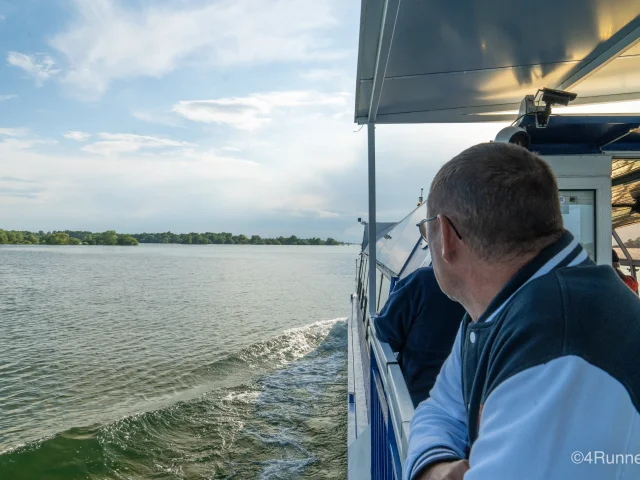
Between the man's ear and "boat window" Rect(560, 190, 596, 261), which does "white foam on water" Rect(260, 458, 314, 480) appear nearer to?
"boat window" Rect(560, 190, 596, 261)

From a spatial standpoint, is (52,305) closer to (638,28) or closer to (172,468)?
(172,468)

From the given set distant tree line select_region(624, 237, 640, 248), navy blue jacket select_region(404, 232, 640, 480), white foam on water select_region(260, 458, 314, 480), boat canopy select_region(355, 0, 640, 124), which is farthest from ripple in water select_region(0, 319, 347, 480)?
navy blue jacket select_region(404, 232, 640, 480)

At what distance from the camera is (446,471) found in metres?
1.13

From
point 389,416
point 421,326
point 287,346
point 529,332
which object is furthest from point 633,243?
point 287,346

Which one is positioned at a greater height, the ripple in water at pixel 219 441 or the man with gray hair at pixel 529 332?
the man with gray hair at pixel 529 332

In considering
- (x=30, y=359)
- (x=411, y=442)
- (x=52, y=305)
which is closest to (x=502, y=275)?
(x=411, y=442)

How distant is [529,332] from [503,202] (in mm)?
347

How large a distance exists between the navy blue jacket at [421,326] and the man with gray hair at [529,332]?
3.90 ft

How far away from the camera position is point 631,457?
779 mm

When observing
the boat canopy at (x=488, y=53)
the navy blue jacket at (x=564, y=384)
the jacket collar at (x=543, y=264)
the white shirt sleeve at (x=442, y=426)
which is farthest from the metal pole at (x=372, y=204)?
the navy blue jacket at (x=564, y=384)

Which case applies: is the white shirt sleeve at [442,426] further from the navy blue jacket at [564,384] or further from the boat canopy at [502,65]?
the boat canopy at [502,65]

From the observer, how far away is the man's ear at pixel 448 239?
44.4 inches

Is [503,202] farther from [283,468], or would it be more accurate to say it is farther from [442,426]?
[283,468]

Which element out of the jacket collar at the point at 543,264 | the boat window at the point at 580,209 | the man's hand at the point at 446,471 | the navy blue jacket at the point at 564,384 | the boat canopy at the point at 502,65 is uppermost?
the boat canopy at the point at 502,65
